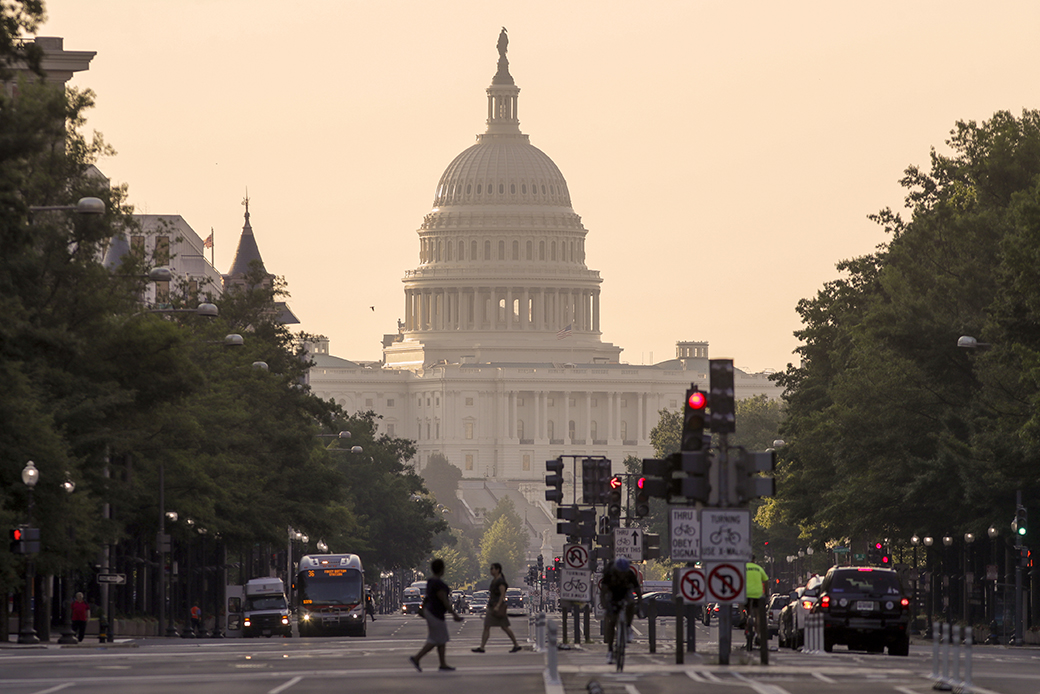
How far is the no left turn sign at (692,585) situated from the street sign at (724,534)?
53cm

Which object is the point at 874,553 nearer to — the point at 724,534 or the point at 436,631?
the point at 436,631

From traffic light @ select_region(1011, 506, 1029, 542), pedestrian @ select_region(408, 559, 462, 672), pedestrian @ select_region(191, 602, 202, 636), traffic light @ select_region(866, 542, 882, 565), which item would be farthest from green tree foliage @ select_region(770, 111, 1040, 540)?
pedestrian @ select_region(408, 559, 462, 672)

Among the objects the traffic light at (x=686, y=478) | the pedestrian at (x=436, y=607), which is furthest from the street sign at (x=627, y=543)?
the traffic light at (x=686, y=478)

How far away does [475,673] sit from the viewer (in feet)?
107

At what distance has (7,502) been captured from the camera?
4991 cm

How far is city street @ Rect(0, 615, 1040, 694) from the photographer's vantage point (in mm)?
28703

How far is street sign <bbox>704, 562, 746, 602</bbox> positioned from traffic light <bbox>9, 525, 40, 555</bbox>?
20.5 metres

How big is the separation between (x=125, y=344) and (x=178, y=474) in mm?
14843

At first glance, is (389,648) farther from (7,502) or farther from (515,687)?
(515,687)

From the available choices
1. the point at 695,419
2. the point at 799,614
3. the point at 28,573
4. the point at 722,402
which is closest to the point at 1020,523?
the point at 799,614

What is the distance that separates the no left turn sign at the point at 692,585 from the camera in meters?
31.2

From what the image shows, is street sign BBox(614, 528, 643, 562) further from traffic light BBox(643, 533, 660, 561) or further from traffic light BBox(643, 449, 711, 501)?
traffic light BBox(643, 449, 711, 501)

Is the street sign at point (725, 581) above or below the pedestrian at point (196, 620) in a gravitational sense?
above

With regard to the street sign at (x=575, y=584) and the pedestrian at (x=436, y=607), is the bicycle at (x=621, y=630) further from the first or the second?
the street sign at (x=575, y=584)
